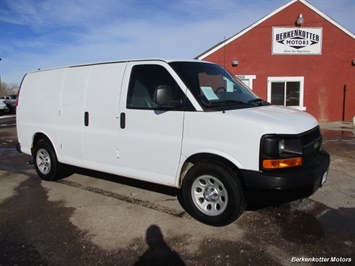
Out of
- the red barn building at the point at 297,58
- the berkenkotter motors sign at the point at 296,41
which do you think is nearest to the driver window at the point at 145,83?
the red barn building at the point at 297,58

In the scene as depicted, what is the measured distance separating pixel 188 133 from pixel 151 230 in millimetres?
1273

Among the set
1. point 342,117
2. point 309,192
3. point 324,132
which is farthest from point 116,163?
point 342,117

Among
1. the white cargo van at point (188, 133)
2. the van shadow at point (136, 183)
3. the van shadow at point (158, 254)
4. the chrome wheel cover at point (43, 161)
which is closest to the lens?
the van shadow at point (158, 254)

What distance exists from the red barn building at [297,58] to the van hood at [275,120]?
12478 mm

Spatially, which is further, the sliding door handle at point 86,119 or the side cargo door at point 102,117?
the sliding door handle at point 86,119

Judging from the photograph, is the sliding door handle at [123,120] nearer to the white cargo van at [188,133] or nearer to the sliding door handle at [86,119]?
the white cargo van at [188,133]

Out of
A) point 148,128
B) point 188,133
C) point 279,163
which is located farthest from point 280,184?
point 148,128

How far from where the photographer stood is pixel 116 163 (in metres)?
4.79

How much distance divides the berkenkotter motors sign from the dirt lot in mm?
11735

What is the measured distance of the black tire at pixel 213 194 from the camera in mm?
3686

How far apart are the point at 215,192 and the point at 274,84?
13616mm

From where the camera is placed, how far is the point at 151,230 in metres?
3.91

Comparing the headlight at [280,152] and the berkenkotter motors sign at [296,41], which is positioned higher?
the berkenkotter motors sign at [296,41]

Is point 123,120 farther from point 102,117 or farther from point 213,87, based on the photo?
point 213,87
